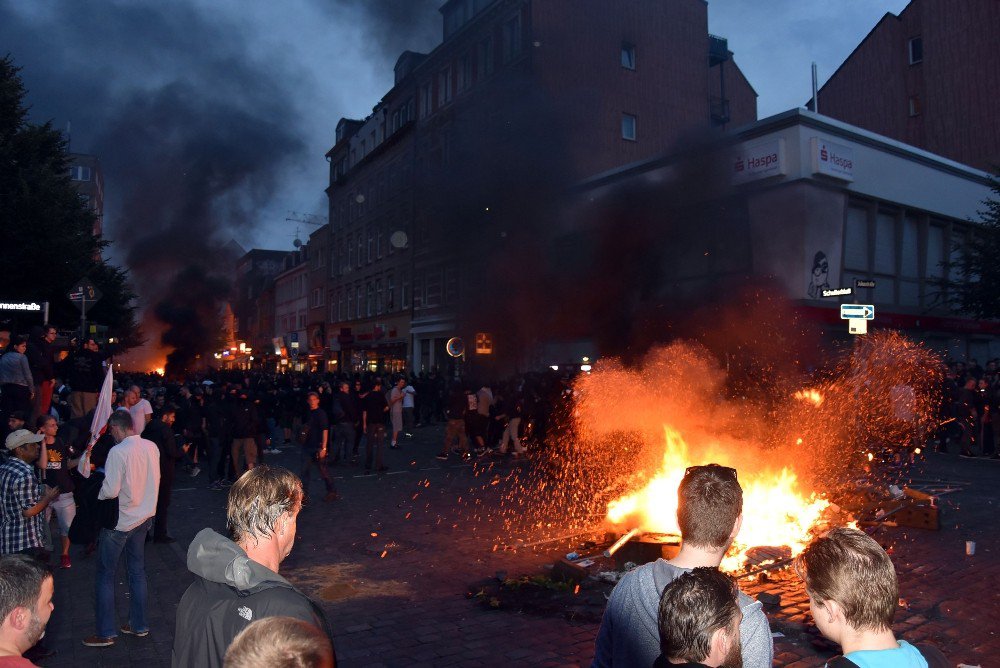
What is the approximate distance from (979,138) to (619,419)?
935 inches

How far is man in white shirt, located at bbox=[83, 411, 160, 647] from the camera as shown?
15.2 feet

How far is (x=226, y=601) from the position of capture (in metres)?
2.04

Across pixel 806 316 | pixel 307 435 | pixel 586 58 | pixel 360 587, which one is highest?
pixel 586 58

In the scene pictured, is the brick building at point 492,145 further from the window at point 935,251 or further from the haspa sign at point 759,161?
the window at point 935,251

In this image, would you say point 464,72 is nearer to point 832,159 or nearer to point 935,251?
point 832,159

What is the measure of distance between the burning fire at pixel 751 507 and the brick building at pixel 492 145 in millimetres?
10652

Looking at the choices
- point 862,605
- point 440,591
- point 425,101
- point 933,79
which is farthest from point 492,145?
point 933,79

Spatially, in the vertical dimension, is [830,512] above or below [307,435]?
below

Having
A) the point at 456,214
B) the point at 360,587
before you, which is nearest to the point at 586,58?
the point at 456,214

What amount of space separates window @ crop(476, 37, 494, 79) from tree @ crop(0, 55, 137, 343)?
1337 cm

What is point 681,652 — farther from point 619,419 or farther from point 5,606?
point 619,419

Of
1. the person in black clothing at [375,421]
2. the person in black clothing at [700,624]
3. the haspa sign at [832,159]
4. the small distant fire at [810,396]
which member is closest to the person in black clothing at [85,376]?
the person in black clothing at [375,421]

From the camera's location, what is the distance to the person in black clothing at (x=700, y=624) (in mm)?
1725

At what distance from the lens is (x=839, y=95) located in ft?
102
